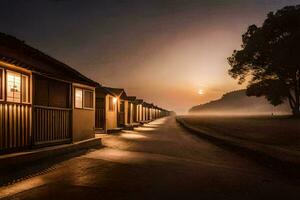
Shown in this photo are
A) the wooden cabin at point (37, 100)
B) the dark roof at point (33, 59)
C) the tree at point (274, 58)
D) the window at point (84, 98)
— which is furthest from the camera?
the tree at point (274, 58)

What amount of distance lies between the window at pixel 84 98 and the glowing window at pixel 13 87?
4.45m

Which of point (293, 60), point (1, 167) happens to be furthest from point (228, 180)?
point (293, 60)

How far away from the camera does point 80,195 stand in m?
6.06

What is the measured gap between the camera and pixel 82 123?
50.4 ft

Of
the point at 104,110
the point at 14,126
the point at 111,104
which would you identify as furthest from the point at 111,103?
the point at 14,126

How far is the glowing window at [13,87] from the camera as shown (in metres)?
9.68

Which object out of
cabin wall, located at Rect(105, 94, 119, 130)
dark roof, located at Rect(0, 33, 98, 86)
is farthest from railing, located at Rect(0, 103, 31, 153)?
cabin wall, located at Rect(105, 94, 119, 130)

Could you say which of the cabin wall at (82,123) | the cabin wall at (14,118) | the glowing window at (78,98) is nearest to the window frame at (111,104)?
the cabin wall at (82,123)

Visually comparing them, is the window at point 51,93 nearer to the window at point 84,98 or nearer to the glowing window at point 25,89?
the glowing window at point 25,89

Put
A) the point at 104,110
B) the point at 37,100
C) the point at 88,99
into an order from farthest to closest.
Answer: the point at 104,110, the point at 88,99, the point at 37,100

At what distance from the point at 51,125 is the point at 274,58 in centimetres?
4342

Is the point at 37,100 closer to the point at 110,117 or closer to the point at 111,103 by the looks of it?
the point at 110,117

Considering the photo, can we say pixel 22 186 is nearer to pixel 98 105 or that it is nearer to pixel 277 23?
pixel 98 105

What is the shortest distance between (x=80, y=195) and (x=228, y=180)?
164 inches
